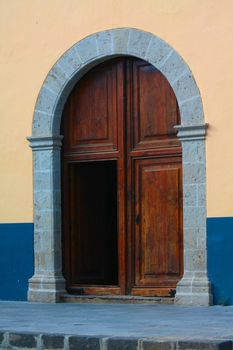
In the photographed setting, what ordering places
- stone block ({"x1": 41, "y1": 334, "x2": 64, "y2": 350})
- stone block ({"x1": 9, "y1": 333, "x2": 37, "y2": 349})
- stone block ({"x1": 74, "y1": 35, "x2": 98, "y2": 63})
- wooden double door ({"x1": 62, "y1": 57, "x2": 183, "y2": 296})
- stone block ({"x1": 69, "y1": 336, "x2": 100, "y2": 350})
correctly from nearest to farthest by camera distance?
stone block ({"x1": 69, "y1": 336, "x2": 100, "y2": 350}) < stone block ({"x1": 41, "y1": 334, "x2": 64, "y2": 350}) < stone block ({"x1": 9, "y1": 333, "x2": 37, "y2": 349}) < wooden double door ({"x1": 62, "y1": 57, "x2": 183, "y2": 296}) < stone block ({"x1": 74, "y1": 35, "x2": 98, "y2": 63})

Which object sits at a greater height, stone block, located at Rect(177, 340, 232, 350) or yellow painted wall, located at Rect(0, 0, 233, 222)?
yellow painted wall, located at Rect(0, 0, 233, 222)

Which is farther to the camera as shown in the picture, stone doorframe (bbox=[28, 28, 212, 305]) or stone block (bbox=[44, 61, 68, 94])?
stone block (bbox=[44, 61, 68, 94])

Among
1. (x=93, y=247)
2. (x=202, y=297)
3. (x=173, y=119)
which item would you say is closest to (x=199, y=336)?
(x=202, y=297)

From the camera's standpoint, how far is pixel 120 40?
11039mm

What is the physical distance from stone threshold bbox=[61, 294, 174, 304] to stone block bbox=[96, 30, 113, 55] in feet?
9.41

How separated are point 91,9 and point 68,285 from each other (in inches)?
131

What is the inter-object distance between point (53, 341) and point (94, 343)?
0.42 metres

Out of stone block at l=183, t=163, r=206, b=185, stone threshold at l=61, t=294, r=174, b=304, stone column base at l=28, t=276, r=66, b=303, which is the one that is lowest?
stone threshold at l=61, t=294, r=174, b=304

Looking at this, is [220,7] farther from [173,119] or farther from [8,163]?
[8,163]

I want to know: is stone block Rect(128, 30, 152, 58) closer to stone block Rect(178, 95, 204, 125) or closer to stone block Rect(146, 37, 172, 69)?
stone block Rect(146, 37, 172, 69)

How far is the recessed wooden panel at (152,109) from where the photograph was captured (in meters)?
10.8

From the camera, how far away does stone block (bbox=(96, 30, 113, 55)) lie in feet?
36.5

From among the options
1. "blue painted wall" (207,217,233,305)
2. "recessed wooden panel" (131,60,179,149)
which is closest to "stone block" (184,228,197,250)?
"blue painted wall" (207,217,233,305)

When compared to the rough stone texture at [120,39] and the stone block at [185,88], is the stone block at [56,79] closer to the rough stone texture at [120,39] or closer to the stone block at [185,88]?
the rough stone texture at [120,39]
